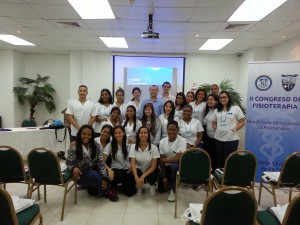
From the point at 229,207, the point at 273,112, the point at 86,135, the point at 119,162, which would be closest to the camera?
the point at 229,207

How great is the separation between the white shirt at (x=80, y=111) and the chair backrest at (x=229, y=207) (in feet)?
9.57

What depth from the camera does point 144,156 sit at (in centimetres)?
333

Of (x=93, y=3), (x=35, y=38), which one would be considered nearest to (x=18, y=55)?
(x=35, y=38)

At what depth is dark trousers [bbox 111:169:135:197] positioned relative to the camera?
332 centimetres

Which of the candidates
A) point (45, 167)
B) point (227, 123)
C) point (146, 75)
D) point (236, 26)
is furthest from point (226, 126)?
point (146, 75)

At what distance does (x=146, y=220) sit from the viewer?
2.72 m

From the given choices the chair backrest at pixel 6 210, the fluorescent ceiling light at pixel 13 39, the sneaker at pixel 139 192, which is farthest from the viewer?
the fluorescent ceiling light at pixel 13 39

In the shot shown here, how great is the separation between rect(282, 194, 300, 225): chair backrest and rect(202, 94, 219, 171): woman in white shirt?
2.31m

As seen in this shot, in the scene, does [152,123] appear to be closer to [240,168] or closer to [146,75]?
[240,168]

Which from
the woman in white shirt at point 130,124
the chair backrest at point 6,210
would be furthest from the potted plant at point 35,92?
the chair backrest at point 6,210

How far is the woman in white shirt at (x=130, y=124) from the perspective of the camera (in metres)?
3.71

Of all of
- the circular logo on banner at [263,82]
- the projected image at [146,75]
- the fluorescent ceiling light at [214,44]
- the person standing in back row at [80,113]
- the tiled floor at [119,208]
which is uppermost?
the fluorescent ceiling light at [214,44]

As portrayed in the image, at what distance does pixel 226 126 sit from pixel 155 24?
2484mm

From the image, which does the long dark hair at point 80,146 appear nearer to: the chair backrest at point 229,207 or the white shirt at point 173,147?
the white shirt at point 173,147
